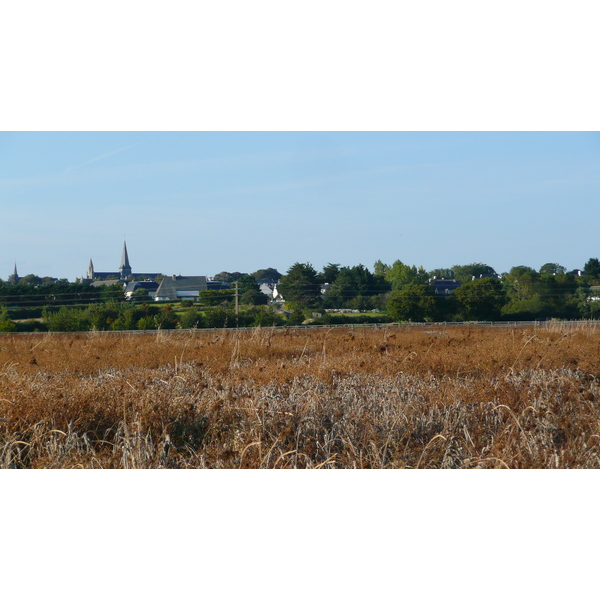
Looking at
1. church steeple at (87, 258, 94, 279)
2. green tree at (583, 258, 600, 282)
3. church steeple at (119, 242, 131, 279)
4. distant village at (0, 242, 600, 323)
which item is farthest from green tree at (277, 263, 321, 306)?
church steeple at (119, 242, 131, 279)

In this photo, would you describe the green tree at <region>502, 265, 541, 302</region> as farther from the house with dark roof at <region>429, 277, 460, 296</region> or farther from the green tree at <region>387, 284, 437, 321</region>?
the green tree at <region>387, 284, 437, 321</region>

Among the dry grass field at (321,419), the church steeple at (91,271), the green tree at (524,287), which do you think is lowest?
the dry grass field at (321,419)

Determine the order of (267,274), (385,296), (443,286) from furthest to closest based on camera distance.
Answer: (267,274), (443,286), (385,296)

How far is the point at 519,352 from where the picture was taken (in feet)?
27.5

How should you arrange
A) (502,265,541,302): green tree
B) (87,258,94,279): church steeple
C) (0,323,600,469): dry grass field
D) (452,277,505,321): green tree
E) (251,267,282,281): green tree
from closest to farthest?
(0,323,600,469): dry grass field
(452,277,505,321): green tree
(502,265,541,302): green tree
(251,267,282,281): green tree
(87,258,94,279): church steeple

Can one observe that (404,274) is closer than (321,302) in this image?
No

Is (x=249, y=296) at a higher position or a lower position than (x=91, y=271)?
lower

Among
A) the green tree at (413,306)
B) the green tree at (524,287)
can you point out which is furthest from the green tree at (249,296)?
the green tree at (524,287)

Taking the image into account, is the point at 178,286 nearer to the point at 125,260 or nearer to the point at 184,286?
the point at 184,286

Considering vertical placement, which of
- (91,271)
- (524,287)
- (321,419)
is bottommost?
(321,419)

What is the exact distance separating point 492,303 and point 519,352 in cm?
2696

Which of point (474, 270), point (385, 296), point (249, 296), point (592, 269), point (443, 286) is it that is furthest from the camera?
point (474, 270)

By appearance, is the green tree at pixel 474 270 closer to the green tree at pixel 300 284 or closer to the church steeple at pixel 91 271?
the green tree at pixel 300 284

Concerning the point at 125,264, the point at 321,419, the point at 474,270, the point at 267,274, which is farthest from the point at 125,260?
the point at 321,419
